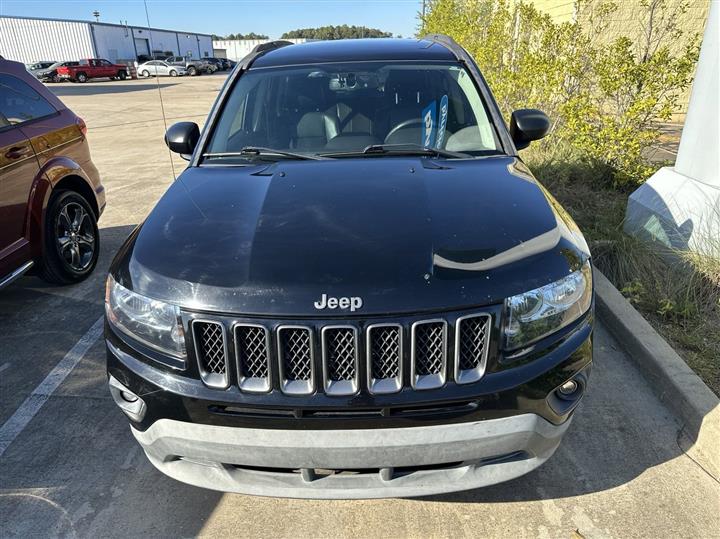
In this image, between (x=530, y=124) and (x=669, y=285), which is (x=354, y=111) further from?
(x=669, y=285)

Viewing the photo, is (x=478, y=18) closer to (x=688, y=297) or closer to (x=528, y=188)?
(x=688, y=297)

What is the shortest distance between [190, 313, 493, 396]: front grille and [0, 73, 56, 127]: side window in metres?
3.49

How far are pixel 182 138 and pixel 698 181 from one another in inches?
157

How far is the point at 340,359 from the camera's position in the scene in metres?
1.88

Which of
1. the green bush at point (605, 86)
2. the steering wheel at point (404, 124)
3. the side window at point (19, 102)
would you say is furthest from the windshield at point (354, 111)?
the green bush at point (605, 86)

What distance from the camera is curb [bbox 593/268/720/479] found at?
269 cm

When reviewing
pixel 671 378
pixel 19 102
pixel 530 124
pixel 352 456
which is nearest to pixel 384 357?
pixel 352 456

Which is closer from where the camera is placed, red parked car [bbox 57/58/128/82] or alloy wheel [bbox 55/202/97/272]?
alloy wheel [bbox 55/202/97/272]

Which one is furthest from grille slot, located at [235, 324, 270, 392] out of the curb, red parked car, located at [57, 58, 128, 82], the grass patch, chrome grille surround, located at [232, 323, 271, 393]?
red parked car, located at [57, 58, 128, 82]

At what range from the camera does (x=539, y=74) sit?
7.21 metres

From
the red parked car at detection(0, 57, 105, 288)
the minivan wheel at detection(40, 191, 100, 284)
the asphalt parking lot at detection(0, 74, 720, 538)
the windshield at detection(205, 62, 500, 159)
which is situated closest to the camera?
the asphalt parking lot at detection(0, 74, 720, 538)

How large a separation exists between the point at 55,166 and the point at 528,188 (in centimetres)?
391

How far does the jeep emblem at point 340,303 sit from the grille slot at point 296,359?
0.31 feet

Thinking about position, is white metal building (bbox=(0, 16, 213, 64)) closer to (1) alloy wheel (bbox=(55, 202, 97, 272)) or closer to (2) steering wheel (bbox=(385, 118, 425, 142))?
(1) alloy wheel (bbox=(55, 202, 97, 272))
